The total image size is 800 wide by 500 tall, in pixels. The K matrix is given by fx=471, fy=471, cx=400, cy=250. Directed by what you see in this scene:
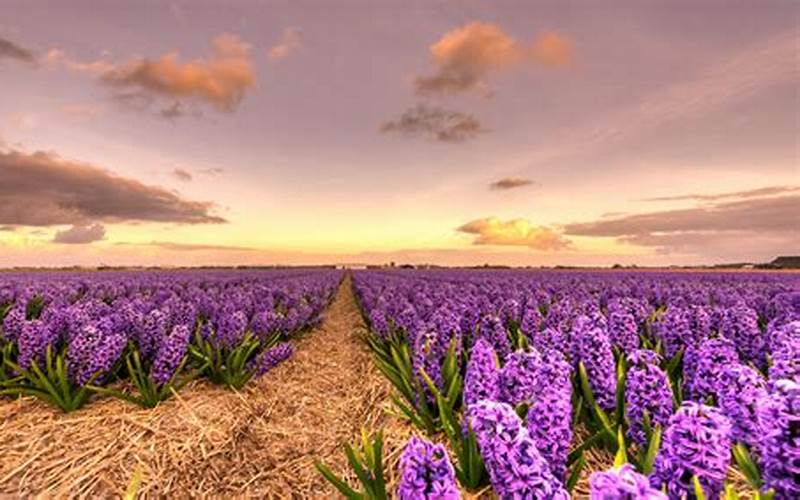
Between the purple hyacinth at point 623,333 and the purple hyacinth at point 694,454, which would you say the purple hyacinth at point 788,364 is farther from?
the purple hyacinth at point 623,333

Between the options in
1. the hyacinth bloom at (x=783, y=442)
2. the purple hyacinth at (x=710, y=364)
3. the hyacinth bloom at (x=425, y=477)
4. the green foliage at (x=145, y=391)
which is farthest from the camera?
the green foliage at (x=145, y=391)

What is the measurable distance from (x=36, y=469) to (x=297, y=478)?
2.75m

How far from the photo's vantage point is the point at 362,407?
7.27m

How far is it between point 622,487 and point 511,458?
2.05 feet

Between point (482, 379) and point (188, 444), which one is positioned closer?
point (482, 379)

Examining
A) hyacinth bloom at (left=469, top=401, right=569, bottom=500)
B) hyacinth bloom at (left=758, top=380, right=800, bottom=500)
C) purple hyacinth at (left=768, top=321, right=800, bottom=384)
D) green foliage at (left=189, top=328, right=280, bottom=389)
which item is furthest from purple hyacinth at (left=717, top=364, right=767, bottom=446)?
green foliage at (left=189, top=328, right=280, bottom=389)

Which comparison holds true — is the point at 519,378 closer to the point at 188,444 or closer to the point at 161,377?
the point at 188,444

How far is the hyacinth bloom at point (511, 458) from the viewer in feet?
6.33

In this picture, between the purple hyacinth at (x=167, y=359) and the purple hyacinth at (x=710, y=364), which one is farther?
the purple hyacinth at (x=167, y=359)

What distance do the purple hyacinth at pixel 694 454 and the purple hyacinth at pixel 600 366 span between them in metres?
2.24

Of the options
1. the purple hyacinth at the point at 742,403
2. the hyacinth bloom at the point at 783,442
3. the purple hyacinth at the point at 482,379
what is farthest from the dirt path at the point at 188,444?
the hyacinth bloom at the point at 783,442

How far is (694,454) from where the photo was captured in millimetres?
2125

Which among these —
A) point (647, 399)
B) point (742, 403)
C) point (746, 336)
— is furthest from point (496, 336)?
point (742, 403)

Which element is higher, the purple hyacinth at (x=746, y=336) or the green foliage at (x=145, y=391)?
the purple hyacinth at (x=746, y=336)
